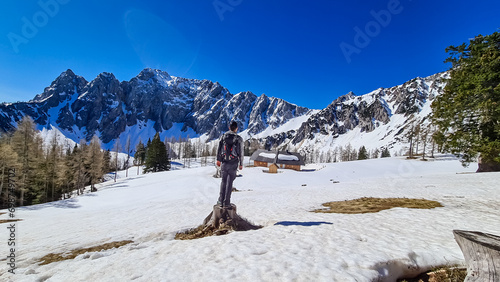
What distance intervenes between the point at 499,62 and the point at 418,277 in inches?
560

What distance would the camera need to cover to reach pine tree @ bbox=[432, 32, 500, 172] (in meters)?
11.0

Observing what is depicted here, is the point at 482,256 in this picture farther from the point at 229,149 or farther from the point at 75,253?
the point at 75,253

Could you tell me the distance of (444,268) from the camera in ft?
12.1

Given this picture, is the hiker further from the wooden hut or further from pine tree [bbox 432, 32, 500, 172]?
the wooden hut

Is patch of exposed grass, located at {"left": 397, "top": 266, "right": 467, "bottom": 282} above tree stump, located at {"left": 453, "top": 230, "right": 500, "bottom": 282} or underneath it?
underneath

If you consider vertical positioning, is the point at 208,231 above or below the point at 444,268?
below

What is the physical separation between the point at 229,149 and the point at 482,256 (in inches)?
237

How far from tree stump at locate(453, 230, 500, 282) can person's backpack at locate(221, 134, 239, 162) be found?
565 cm

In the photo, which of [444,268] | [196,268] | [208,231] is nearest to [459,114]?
[444,268]

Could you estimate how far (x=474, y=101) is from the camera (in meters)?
11.3

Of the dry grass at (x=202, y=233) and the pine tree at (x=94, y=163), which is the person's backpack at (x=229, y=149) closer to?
the dry grass at (x=202, y=233)

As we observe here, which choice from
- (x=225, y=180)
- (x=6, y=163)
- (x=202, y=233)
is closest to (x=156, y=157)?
(x=6, y=163)

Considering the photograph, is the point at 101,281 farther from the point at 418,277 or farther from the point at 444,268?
the point at 444,268

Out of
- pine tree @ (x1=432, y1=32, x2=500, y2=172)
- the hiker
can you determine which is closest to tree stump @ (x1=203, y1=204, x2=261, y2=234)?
the hiker
